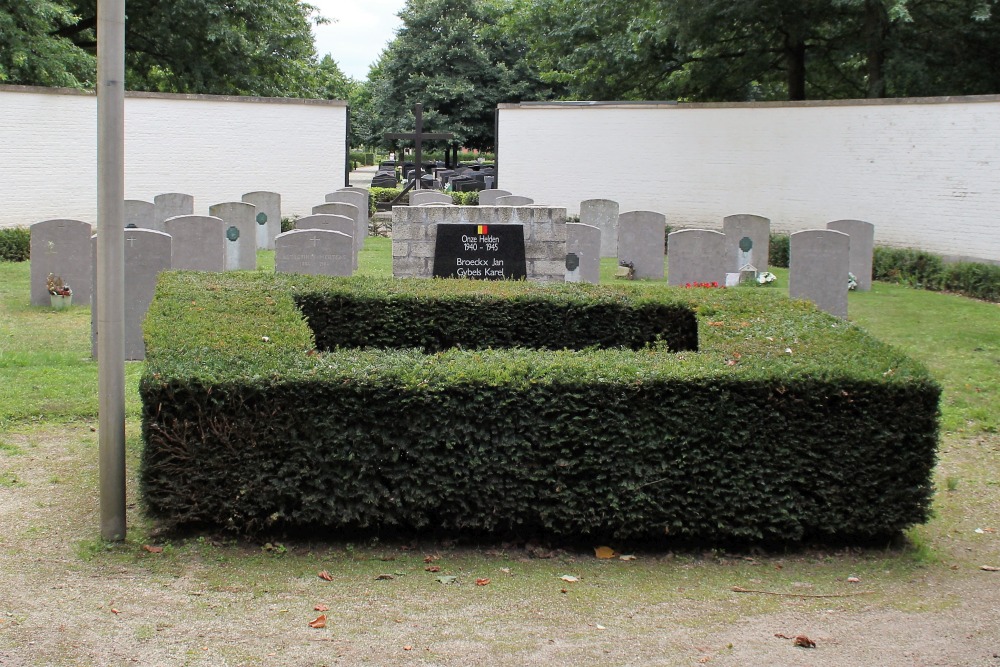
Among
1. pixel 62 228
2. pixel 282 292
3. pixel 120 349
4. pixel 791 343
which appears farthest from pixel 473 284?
pixel 62 228

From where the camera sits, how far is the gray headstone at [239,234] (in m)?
17.2

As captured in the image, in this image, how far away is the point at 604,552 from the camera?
589 centimetres

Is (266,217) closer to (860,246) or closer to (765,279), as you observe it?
(765,279)

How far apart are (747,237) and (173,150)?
1344 cm

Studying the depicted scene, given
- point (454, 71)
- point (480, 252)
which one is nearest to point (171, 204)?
point (480, 252)

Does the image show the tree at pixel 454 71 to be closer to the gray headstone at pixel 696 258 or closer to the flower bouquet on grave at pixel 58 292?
the gray headstone at pixel 696 258

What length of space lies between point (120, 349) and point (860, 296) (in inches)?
515

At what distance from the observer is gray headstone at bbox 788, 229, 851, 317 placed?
13.5m

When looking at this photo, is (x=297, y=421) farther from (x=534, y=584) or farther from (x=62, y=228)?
(x=62, y=228)

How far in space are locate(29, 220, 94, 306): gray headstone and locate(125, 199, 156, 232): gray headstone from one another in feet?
15.6

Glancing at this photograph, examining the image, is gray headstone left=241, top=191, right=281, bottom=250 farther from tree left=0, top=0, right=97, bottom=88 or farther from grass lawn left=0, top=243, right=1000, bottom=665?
grass lawn left=0, top=243, right=1000, bottom=665

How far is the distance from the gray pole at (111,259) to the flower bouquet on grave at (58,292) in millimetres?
8285

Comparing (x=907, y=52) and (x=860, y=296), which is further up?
(x=907, y=52)

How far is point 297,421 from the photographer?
560 cm
